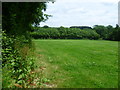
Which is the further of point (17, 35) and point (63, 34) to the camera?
point (63, 34)

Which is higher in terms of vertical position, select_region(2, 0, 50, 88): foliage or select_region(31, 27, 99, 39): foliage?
select_region(31, 27, 99, 39): foliage

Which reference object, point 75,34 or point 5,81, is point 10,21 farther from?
point 75,34

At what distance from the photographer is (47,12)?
43.9 ft

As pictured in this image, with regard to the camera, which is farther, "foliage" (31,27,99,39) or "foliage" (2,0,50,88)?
"foliage" (31,27,99,39)

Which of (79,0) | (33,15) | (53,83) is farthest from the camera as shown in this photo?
(33,15)

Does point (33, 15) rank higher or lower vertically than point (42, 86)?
higher

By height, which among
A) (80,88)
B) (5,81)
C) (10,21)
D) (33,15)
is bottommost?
(80,88)

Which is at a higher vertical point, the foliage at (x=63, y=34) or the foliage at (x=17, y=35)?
the foliage at (x=63, y=34)

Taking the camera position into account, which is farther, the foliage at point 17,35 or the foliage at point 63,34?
the foliage at point 63,34

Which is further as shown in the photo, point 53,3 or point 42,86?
point 53,3

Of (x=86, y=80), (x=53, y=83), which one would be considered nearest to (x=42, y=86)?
(x=53, y=83)

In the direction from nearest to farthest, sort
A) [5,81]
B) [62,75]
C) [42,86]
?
1. [5,81]
2. [42,86]
3. [62,75]

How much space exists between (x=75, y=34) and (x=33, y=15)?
172 feet

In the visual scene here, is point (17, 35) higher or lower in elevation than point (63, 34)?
lower
